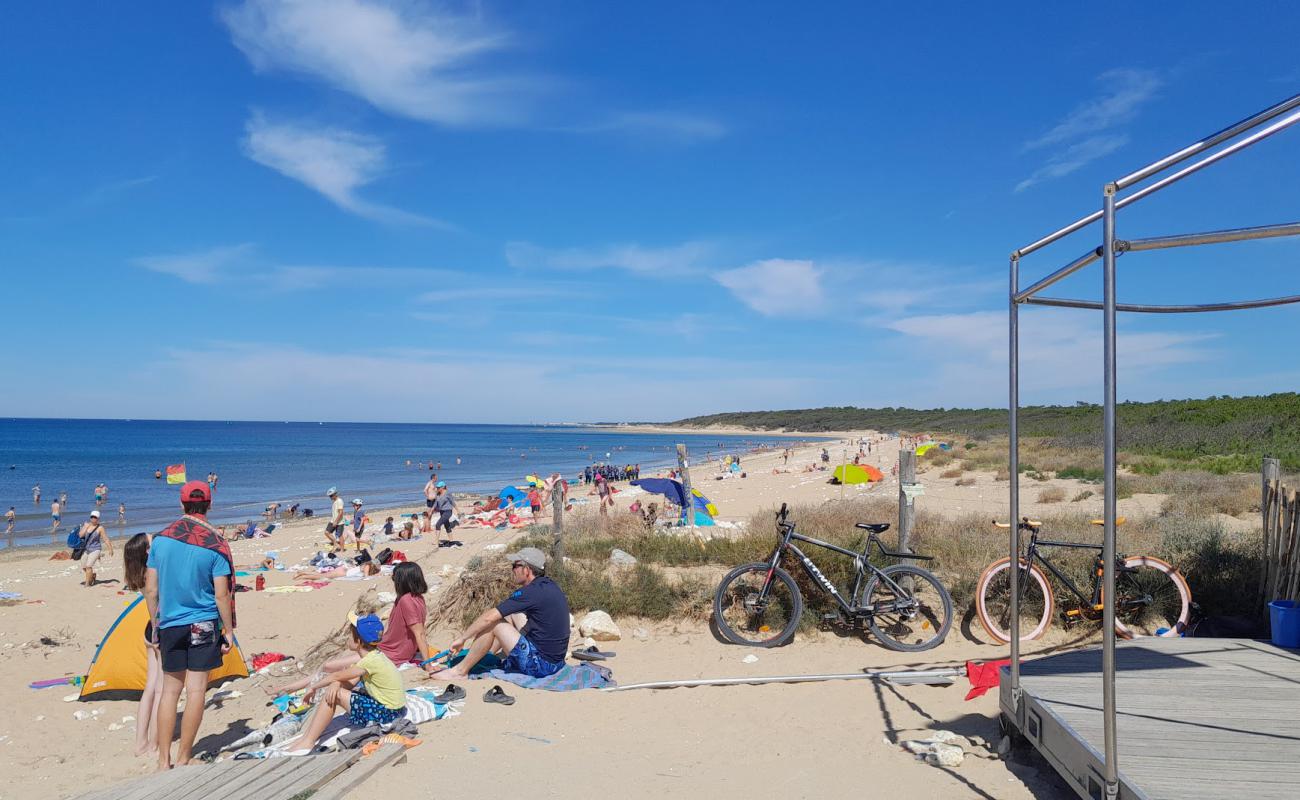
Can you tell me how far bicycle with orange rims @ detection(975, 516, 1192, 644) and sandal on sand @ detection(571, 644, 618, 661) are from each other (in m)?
3.28

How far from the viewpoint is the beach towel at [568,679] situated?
20.6ft

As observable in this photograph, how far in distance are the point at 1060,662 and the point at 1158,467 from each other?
1670 cm

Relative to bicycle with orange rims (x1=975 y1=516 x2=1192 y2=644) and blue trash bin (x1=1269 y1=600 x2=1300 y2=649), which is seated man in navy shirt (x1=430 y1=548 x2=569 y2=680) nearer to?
bicycle with orange rims (x1=975 y1=516 x2=1192 y2=644)

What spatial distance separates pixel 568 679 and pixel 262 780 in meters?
2.51

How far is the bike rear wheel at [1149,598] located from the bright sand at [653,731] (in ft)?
4.06

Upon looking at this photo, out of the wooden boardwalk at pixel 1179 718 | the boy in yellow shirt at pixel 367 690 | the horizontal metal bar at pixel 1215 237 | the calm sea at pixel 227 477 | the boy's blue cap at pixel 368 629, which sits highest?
the horizontal metal bar at pixel 1215 237

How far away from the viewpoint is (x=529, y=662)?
645 cm

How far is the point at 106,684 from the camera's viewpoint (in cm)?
686

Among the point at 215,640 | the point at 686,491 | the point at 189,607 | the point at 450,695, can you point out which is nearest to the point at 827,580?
the point at 450,695

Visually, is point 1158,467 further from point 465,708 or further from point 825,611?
point 465,708

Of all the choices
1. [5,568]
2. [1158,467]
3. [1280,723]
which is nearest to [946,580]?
[1280,723]

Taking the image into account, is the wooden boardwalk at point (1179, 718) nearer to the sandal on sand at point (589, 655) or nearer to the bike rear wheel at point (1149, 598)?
the bike rear wheel at point (1149, 598)

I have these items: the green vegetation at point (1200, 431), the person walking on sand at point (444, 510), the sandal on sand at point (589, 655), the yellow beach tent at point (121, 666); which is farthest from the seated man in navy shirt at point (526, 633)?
the green vegetation at point (1200, 431)

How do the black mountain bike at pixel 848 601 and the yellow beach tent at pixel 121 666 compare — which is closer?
the yellow beach tent at pixel 121 666
